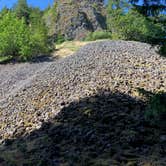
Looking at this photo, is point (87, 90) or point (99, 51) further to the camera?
point (99, 51)

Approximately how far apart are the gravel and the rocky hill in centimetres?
5158

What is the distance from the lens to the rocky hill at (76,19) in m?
75.6

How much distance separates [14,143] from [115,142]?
322 centimetres

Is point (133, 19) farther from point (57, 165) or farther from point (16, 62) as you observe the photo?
point (57, 165)

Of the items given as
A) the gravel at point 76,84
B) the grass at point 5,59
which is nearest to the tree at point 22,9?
the grass at point 5,59

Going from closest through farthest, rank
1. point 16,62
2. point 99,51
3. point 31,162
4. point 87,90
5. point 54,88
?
point 31,162, point 87,90, point 54,88, point 99,51, point 16,62

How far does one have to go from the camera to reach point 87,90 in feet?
51.0

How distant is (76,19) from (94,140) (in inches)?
2601

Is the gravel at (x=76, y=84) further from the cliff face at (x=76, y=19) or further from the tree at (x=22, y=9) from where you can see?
the tree at (x=22, y=9)

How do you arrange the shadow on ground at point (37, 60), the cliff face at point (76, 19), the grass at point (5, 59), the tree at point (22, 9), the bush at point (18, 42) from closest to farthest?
the shadow on ground at point (37, 60) → the grass at point (5, 59) → the bush at point (18, 42) → the cliff face at point (76, 19) → the tree at point (22, 9)

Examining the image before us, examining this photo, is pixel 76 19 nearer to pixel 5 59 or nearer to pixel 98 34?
pixel 98 34

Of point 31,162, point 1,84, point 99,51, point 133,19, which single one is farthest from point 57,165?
point 133,19

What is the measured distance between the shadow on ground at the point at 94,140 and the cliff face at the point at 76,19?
60.3 m

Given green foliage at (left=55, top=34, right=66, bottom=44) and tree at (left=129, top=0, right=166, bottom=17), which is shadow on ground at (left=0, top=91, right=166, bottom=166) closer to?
tree at (left=129, top=0, right=166, bottom=17)
